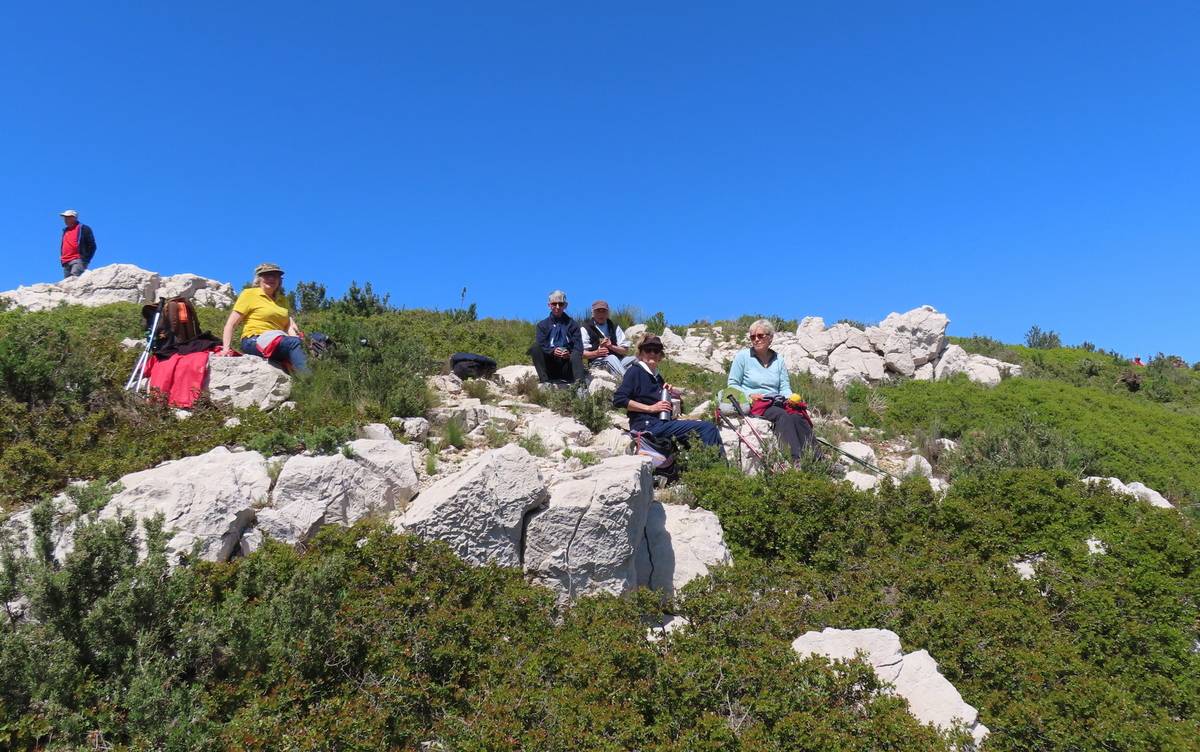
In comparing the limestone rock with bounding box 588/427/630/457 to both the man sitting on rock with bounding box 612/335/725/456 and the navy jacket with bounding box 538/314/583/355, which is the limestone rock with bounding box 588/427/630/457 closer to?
the man sitting on rock with bounding box 612/335/725/456

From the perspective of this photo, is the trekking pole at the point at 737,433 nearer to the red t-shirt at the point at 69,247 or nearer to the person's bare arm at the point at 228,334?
the person's bare arm at the point at 228,334

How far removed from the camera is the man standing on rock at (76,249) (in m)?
14.9

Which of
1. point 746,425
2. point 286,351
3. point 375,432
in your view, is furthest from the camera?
point 746,425

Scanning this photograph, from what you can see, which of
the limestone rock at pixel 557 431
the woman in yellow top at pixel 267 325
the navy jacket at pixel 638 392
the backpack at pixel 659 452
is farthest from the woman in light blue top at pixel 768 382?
the woman in yellow top at pixel 267 325

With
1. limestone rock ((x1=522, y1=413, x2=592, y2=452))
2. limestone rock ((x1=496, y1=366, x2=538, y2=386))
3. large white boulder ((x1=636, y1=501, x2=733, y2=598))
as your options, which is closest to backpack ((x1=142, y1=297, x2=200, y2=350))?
limestone rock ((x1=522, y1=413, x2=592, y2=452))

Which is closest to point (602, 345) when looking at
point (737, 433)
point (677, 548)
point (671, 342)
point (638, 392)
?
point (638, 392)

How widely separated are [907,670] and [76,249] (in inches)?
750

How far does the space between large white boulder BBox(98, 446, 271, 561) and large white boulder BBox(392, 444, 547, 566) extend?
1.16 metres

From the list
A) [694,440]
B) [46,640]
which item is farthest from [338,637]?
[694,440]

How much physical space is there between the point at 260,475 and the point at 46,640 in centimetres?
191

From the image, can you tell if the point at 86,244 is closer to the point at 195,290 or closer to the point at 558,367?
the point at 195,290

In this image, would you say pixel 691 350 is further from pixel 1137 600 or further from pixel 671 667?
pixel 671 667

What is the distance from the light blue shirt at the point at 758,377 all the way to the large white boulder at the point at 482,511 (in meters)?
4.12

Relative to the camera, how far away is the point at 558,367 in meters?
10.3
